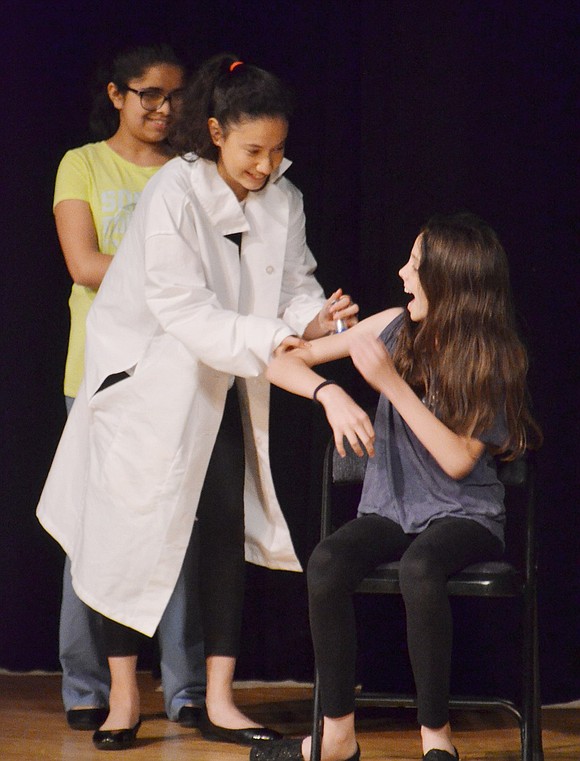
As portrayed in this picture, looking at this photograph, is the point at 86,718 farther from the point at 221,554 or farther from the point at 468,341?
the point at 468,341

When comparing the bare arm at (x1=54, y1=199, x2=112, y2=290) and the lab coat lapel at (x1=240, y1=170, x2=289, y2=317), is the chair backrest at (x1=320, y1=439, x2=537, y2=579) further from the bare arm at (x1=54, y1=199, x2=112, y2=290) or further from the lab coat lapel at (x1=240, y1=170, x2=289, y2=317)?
the bare arm at (x1=54, y1=199, x2=112, y2=290)

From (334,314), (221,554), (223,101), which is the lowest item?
(221,554)

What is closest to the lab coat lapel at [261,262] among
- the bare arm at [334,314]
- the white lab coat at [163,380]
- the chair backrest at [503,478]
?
the white lab coat at [163,380]

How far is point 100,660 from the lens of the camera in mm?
2930

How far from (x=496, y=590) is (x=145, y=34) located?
1.96 metres

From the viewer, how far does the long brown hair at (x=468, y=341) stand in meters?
2.42

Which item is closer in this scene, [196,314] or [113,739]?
[196,314]

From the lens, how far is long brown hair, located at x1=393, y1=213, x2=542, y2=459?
242 centimetres

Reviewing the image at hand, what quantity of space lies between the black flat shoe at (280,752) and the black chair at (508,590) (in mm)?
111

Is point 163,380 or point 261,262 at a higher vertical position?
point 261,262

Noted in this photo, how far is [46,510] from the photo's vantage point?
2.82 metres

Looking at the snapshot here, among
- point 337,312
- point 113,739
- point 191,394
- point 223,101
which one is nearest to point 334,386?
point 337,312

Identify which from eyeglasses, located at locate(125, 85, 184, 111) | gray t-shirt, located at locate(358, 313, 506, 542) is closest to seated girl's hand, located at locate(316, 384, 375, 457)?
gray t-shirt, located at locate(358, 313, 506, 542)

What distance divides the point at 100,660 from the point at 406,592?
1020 millimetres
